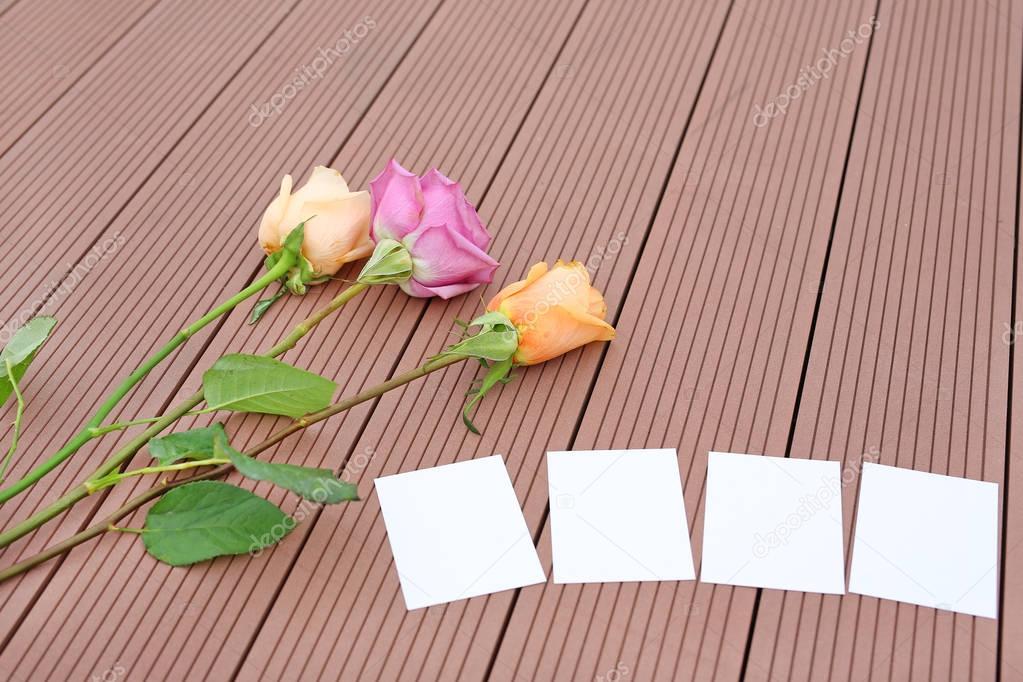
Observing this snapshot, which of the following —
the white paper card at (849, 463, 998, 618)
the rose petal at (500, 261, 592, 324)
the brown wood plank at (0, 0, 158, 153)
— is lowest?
the white paper card at (849, 463, 998, 618)

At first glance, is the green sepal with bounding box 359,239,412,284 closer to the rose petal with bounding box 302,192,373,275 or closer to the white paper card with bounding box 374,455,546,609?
the rose petal with bounding box 302,192,373,275

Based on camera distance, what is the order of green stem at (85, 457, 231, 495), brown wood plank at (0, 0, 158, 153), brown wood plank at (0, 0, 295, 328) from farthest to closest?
brown wood plank at (0, 0, 158, 153)
brown wood plank at (0, 0, 295, 328)
green stem at (85, 457, 231, 495)

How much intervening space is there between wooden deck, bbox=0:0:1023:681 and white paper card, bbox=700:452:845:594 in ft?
0.05

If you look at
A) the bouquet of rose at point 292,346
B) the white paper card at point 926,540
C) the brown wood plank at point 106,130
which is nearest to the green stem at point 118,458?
the bouquet of rose at point 292,346

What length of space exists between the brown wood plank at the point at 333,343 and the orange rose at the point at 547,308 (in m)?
0.16

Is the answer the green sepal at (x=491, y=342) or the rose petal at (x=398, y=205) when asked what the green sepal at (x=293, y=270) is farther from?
the green sepal at (x=491, y=342)

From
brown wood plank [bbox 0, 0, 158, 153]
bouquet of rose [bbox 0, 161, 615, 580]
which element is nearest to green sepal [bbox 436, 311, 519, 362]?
bouquet of rose [bbox 0, 161, 615, 580]

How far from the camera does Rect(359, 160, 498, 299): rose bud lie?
0.90 metres

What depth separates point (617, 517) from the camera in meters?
0.88

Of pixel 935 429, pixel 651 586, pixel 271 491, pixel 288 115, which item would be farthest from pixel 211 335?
pixel 935 429

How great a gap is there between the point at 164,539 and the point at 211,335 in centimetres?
26

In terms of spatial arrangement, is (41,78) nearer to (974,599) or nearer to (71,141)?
(71,141)

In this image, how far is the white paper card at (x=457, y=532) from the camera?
84cm

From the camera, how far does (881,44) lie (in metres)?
1.33
